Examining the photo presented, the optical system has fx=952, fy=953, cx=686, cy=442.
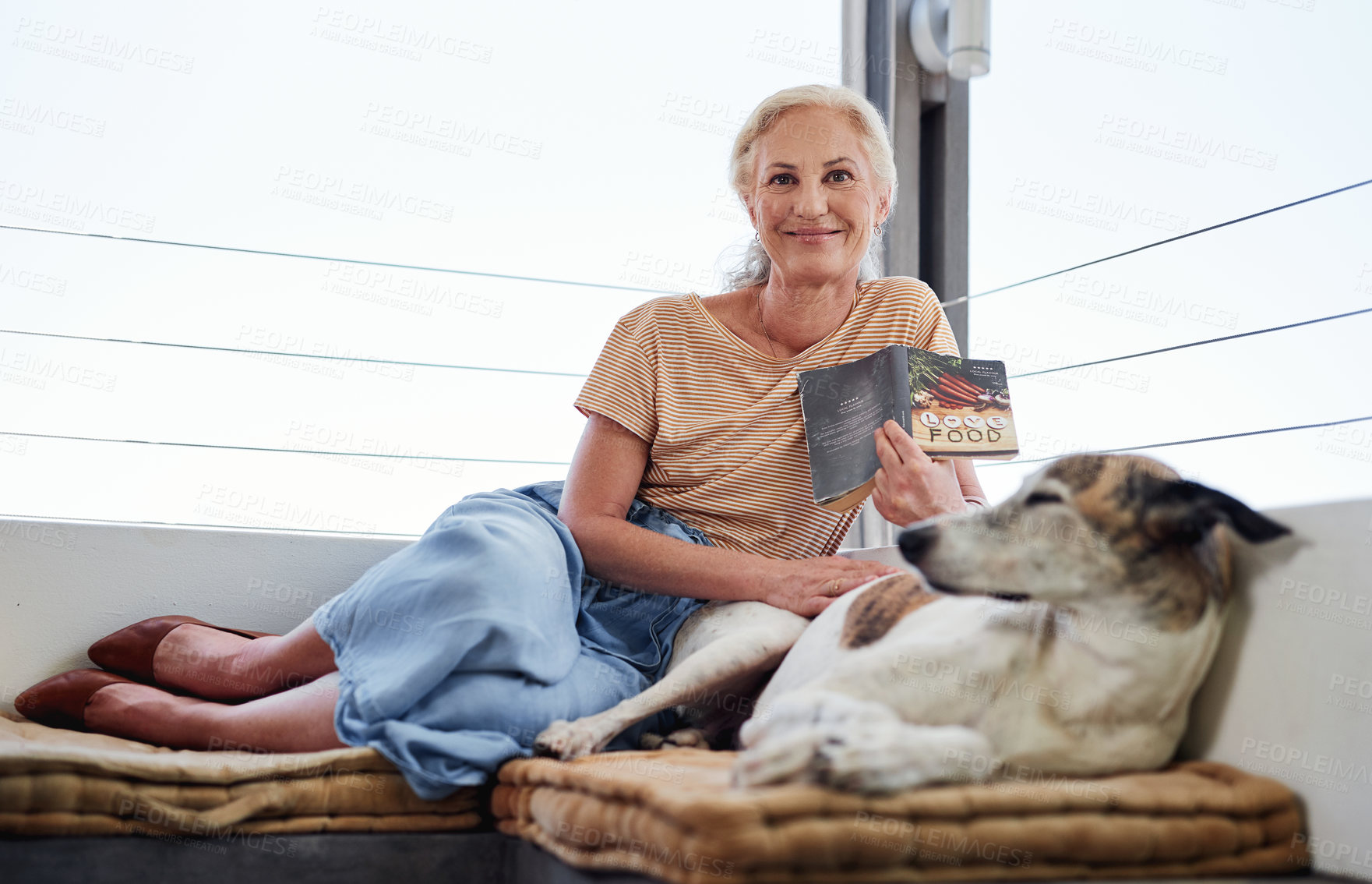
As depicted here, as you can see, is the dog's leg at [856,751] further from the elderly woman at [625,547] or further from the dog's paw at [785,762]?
the elderly woman at [625,547]

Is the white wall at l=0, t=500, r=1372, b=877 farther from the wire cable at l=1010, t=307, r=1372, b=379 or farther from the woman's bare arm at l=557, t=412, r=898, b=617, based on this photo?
the wire cable at l=1010, t=307, r=1372, b=379

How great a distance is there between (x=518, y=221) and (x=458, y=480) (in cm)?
91

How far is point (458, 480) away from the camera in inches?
110

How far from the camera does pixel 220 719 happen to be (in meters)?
1.57

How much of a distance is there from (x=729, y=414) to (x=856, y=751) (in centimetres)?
107

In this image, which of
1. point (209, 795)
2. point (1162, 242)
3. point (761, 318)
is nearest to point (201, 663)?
point (209, 795)

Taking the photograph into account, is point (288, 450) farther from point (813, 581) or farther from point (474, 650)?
point (813, 581)

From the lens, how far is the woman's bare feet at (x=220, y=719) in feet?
4.89

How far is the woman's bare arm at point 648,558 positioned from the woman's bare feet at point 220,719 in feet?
1.67

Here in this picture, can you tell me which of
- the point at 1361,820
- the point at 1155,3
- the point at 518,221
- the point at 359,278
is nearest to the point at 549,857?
the point at 1361,820

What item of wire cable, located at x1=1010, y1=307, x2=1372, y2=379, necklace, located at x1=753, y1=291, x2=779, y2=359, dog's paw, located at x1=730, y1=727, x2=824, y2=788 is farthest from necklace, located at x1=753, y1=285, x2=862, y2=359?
dog's paw, located at x1=730, y1=727, x2=824, y2=788

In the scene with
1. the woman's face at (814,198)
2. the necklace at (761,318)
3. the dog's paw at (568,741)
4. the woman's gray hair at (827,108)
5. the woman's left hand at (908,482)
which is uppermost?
the woman's gray hair at (827,108)

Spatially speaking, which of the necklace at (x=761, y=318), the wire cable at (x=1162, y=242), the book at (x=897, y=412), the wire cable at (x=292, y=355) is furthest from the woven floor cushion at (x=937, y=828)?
the wire cable at (x=292, y=355)

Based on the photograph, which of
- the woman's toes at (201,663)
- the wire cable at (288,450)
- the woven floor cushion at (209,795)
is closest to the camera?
the woven floor cushion at (209,795)
